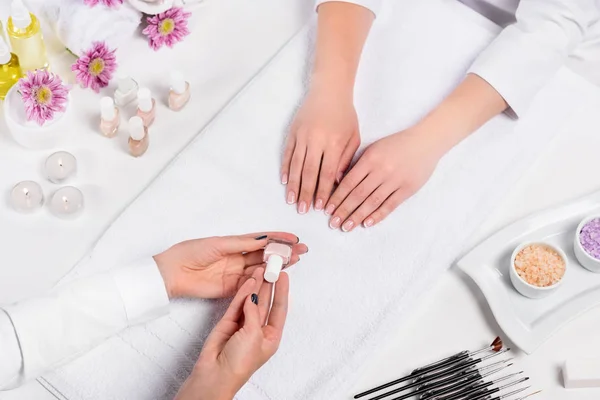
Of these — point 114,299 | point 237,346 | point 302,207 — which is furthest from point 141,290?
point 302,207

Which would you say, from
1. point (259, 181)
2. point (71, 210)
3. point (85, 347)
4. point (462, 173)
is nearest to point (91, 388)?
Result: point (85, 347)

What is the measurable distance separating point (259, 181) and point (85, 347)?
1.12 ft

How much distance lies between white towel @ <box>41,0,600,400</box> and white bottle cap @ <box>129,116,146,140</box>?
7 centimetres

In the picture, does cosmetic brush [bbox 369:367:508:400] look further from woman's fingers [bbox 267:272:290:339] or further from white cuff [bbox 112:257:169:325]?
white cuff [bbox 112:257:169:325]

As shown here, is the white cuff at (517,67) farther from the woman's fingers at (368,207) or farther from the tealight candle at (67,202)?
the tealight candle at (67,202)

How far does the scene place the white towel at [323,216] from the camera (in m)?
1.08

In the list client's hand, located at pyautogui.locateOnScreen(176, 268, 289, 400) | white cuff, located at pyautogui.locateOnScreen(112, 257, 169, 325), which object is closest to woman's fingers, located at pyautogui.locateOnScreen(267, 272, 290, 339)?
client's hand, located at pyautogui.locateOnScreen(176, 268, 289, 400)

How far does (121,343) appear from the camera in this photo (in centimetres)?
108

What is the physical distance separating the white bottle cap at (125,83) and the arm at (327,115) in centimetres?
25

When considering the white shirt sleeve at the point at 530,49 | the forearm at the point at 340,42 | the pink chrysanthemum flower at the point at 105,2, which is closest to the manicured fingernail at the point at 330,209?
the forearm at the point at 340,42

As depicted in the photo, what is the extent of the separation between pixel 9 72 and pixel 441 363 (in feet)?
2.45

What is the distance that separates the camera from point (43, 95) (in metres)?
1.19

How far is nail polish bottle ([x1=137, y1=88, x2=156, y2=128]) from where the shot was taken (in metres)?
1.22

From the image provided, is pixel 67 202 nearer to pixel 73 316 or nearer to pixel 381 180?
pixel 73 316
